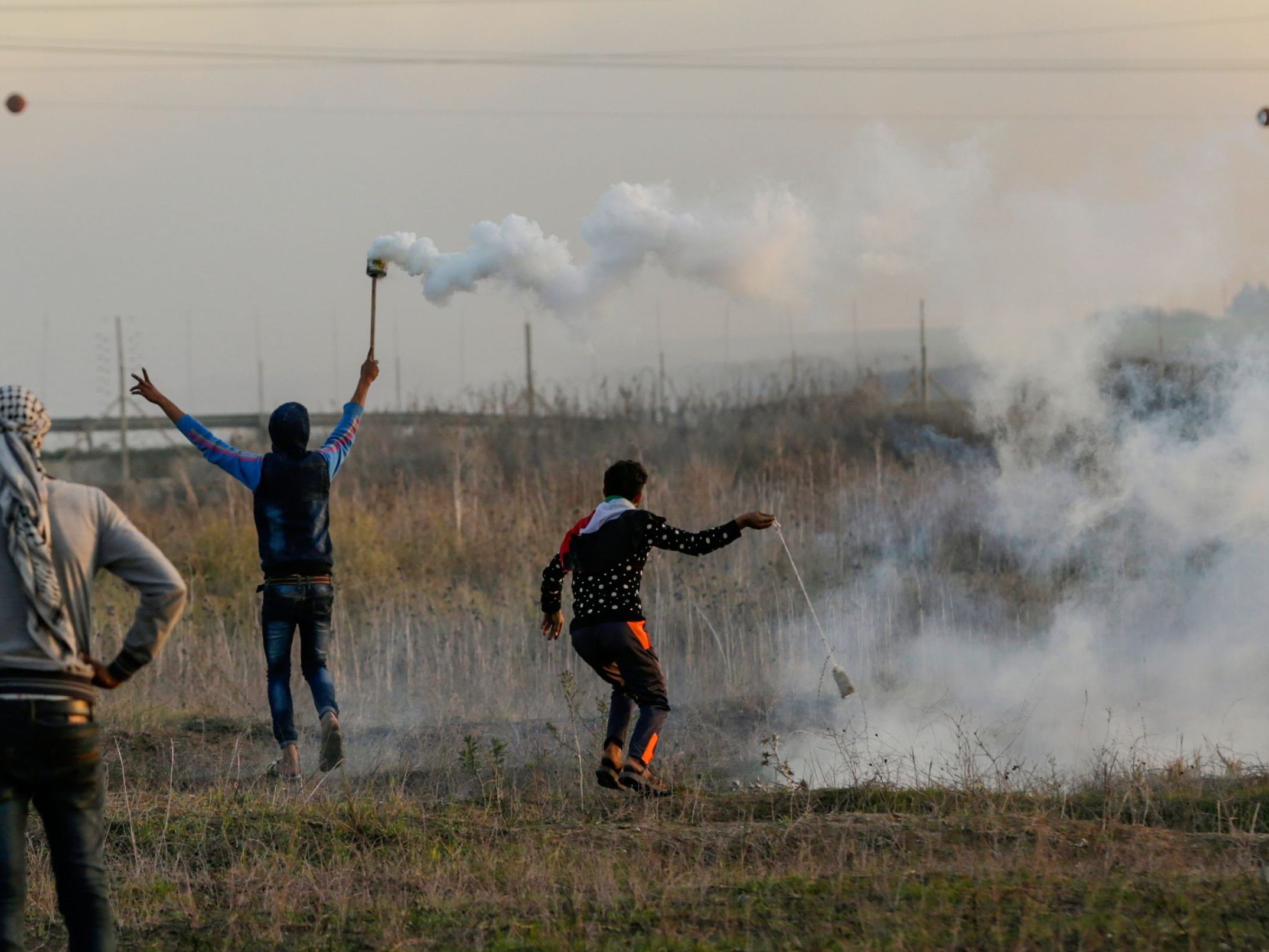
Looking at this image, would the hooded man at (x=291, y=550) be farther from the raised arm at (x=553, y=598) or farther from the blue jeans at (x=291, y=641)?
the raised arm at (x=553, y=598)

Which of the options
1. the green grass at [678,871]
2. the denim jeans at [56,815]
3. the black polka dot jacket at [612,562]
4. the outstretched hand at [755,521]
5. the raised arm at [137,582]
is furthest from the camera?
the black polka dot jacket at [612,562]

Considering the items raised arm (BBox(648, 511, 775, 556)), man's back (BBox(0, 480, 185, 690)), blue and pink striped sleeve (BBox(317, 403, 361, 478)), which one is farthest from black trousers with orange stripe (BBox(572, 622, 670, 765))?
man's back (BBox(0, 480, 185, 690))

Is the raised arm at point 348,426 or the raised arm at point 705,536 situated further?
the raised arm at point 348,426

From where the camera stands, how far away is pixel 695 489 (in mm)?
16734

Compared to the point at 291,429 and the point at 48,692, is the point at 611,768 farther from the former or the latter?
the point at 48,692

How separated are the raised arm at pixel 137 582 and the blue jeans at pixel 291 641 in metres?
3.41

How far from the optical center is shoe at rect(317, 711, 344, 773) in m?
7.64

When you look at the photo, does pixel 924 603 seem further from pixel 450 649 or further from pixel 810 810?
pixel 810 810

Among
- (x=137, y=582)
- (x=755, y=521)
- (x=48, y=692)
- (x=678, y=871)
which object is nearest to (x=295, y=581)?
(x=755, y=521)

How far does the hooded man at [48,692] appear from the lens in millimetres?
3971

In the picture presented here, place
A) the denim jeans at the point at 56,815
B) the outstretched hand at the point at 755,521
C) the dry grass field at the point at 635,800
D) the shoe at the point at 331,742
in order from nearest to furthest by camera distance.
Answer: the denim jeans at the point at 56,815
the dry grass field at the point at 635,800
the outstretched hand at the point at 755,521
the shoe at the point at 331,742

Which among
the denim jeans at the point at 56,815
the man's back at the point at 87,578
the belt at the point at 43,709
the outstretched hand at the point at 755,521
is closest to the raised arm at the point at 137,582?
the man's back at the point at 87,578

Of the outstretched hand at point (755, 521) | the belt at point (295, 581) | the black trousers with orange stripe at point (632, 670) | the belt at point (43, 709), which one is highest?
the outstretched hand at point (755, 521)

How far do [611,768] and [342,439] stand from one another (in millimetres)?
2376
